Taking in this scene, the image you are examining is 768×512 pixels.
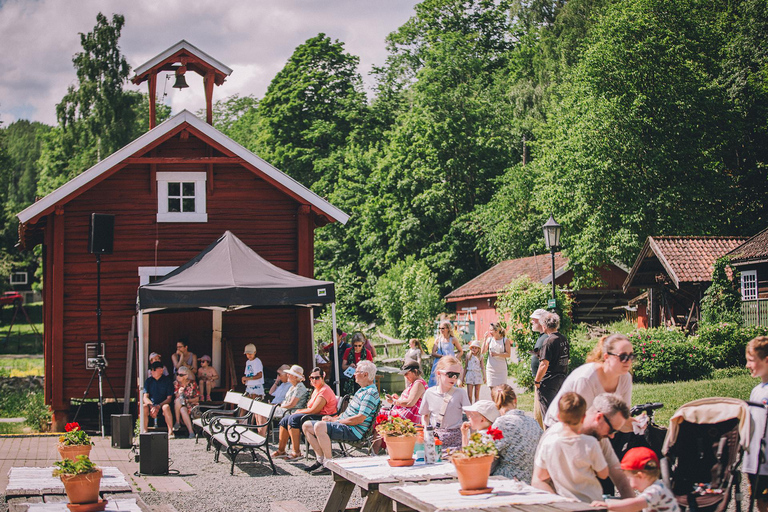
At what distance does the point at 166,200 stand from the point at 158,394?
13.8ft

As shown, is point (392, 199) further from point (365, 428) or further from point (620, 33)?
point (365, 428)

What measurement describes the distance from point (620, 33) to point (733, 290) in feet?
40.6

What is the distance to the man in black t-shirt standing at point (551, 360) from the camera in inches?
365

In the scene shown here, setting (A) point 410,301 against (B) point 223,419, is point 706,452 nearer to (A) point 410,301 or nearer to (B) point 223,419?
(B) point 223,419

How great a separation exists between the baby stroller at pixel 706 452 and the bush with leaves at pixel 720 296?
63.9ft

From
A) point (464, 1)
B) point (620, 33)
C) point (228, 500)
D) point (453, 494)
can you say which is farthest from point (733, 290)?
point (464, 1)

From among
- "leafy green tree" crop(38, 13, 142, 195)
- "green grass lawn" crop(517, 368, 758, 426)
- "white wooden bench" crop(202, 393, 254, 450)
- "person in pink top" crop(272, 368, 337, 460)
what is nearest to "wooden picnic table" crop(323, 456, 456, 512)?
"person in pink top" crop(272, 368, 337, 460)

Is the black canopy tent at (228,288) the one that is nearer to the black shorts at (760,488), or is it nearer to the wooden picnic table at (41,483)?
the wooden picnic table at (41,483)

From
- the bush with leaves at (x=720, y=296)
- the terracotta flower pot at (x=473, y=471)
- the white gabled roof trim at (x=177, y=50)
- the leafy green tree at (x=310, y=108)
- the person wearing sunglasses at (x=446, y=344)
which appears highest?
the leafy green tree at (x=310, y=108)

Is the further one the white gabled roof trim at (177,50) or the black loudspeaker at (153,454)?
the white gabled roof trim at (177,50)

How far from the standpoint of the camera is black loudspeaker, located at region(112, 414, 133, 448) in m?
12.6

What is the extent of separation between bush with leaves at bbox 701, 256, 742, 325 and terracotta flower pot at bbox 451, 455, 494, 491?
67.7ft

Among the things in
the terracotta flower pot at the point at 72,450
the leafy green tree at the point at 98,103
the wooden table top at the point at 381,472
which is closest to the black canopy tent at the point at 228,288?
the terracotta flower pot at the point at 72,450

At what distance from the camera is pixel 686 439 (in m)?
5.73
